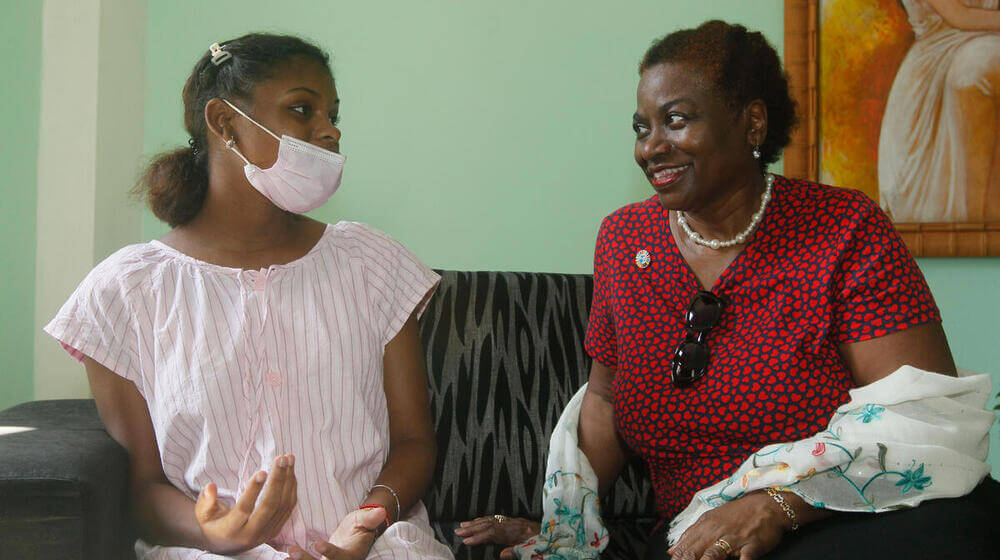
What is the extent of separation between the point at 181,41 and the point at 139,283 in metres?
1.22

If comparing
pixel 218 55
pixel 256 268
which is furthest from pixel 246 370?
pixel 218 55

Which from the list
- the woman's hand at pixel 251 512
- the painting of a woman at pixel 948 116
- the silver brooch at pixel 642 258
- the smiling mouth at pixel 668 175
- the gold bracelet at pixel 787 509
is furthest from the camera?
the painting of a woman at pixel 948 116

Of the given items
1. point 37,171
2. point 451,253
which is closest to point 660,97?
point 451,253

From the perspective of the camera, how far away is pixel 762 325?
148 cm

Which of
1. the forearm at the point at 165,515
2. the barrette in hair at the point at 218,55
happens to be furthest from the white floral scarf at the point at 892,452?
the barrette in hair at the point at 218,55

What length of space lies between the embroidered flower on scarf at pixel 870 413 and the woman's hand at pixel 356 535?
2.53ft

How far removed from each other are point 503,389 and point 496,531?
36cm

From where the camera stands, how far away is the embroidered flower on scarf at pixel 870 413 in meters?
1.32

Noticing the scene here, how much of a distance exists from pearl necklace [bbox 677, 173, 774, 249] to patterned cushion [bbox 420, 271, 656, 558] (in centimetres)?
47

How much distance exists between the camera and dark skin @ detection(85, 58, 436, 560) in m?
1.35

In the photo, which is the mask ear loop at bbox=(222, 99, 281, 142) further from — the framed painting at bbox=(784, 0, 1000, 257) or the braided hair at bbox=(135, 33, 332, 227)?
the framed painting at bbox=(784, 0, 1000, 257)

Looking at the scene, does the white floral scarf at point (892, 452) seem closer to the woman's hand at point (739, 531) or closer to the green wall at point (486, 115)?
the woman's hand at point (739, 531)

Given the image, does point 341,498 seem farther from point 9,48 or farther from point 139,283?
point 9,48

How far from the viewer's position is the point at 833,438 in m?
1.34
